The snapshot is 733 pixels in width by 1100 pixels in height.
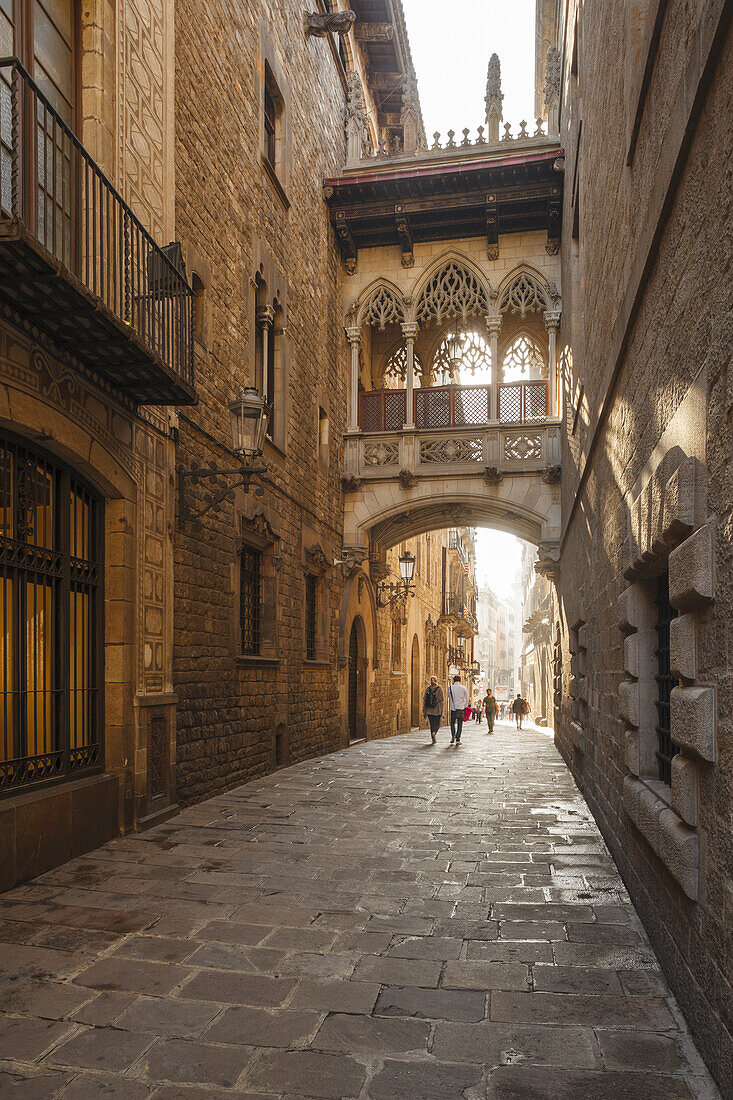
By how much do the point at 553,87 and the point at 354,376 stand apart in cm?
683

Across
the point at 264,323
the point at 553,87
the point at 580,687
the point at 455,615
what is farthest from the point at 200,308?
the point at 455,615

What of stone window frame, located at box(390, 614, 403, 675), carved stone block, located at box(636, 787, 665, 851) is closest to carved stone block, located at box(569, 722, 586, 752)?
carved stone block, located at box(636, 787, 665, 851)

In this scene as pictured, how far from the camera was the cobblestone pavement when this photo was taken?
2893 mm

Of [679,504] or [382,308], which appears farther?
[382,308]

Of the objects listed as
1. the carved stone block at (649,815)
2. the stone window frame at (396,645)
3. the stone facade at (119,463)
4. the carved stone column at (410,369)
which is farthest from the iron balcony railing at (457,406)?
the carved stone block at (649,815)

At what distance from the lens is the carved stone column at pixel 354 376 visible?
16.6 m

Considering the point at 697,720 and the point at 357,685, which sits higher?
the point at 697,720

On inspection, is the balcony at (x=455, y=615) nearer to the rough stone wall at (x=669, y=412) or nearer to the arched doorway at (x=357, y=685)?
the arched doorway at (x=357, y=685)

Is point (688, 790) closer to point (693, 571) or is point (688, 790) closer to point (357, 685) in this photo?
point (693, 571)

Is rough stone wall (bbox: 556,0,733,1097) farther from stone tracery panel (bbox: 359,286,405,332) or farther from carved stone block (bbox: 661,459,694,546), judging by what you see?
stone tracery panel (bbox: 359,286,405,332)

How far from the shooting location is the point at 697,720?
2.83m

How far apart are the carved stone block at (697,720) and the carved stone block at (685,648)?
6 cm

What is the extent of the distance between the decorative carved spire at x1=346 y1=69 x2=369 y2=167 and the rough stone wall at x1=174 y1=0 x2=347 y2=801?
925mm

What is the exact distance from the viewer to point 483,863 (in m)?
5.95
